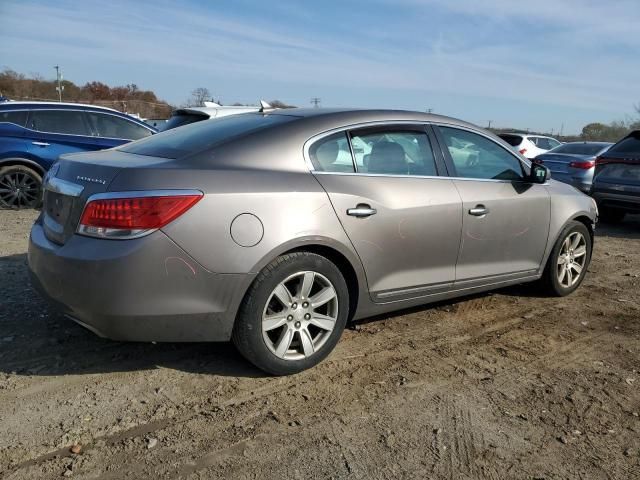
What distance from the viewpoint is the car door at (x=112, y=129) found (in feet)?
29.9

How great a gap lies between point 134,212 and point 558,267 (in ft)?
12.4

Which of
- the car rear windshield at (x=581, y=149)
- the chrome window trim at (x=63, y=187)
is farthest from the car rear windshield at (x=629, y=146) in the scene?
the chrome window trim at (x=63, y=187)

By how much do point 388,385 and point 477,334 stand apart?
115 cm

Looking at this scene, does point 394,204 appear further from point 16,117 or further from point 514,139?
point 514,139

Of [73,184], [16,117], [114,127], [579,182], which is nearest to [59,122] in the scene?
[16,117]

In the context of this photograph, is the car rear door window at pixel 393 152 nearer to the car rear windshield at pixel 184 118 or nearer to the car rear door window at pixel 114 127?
the car rear windshield at pixel 184 118

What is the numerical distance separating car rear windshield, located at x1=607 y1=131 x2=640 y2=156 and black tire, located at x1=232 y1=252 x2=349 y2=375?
6.96 metres

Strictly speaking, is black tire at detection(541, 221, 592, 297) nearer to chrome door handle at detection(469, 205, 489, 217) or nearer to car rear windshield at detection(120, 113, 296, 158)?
chrome door handle at detection(469, 205, 489, 217)

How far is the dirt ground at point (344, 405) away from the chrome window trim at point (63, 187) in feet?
3.41

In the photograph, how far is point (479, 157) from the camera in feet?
14.9

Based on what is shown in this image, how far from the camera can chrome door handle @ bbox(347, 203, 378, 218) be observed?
139 inches

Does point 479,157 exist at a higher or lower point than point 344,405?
higher

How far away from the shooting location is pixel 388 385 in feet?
11.2

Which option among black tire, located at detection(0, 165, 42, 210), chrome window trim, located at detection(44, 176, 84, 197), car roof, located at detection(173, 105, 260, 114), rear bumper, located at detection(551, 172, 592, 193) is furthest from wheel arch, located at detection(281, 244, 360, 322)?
rear bumper, located at detection(551, 172, 592, 193)
